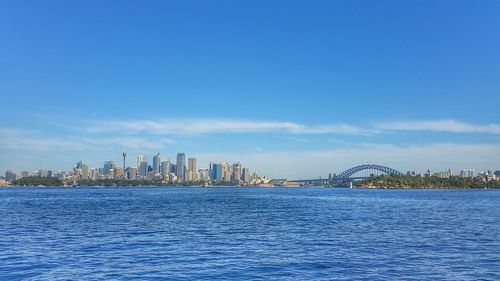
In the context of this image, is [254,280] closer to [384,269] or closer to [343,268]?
[343,268]

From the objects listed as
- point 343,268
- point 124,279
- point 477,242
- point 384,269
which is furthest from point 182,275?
point 477,242

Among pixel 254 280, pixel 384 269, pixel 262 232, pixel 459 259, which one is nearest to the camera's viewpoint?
pixel 254 280

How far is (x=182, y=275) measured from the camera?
22016 millimetres

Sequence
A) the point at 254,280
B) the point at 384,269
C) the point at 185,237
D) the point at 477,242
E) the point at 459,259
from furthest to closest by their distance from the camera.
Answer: the point at 185,237 < the point at 477,242 < the point at 459,259 < the point at 384,269 < the point at 254,280

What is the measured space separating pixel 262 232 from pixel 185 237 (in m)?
6.70

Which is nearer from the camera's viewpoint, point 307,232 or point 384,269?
point 384,269

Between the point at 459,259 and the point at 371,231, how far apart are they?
45.7 feet

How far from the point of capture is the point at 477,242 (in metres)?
33.8

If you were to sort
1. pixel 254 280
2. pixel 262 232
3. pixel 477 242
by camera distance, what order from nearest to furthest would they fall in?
pixel 254 280 → pixel 477 242 → pixel 262 232

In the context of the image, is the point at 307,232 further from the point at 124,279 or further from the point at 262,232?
the point at 124,279

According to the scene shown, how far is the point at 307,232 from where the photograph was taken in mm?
39719

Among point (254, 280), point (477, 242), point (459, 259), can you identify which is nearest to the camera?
point (254, 280)

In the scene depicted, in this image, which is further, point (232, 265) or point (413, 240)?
point (413, 240)

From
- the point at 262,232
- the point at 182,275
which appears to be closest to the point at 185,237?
the point at 262,232
